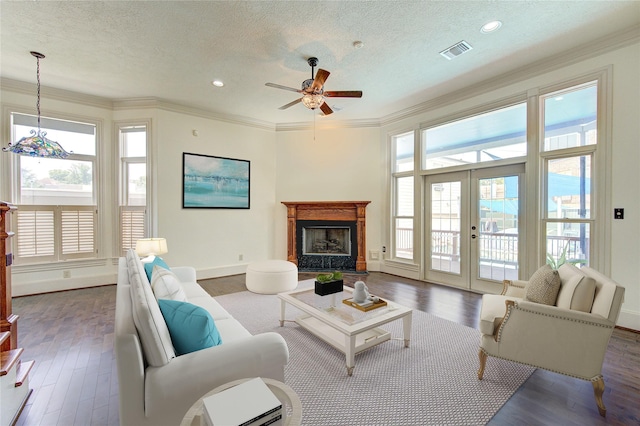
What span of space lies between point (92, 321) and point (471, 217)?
5321 millimetres

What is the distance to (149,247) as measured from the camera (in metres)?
3.48

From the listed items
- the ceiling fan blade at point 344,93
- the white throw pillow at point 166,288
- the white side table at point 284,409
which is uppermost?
the ceiling fan blade at point 344,93

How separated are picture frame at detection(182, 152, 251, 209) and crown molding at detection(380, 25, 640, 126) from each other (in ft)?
11.3

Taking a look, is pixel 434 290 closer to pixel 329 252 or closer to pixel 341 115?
pixel 329 252

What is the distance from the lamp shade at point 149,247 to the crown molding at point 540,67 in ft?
15.2

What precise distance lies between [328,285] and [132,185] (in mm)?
4139

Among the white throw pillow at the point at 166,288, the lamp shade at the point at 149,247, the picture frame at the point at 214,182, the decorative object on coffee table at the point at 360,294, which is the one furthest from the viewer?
the picture frame at the point at 214,182

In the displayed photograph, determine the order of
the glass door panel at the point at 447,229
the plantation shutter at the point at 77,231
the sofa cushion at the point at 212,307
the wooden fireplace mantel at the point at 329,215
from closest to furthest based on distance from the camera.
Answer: the sofa cushion at the point at 212,307, the plantation shutter at the point at 77,231, the glass door panel at the point at 447,229, the wooden fireplace mantel at the point at 329,215

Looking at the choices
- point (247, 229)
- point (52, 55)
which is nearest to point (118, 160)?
point (52, 55)

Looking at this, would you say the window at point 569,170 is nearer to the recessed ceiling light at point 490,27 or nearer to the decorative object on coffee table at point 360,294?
the recessed ceiling light at point 490,27

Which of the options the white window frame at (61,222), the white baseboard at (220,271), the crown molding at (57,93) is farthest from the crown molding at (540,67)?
the white window frame at (61,222)

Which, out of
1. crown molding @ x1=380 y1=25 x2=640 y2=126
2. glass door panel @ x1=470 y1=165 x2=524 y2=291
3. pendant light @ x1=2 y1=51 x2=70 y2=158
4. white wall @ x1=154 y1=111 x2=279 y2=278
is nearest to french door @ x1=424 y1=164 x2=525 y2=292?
glass door panel @ x1=470 y1=165 x2=524 y2=291

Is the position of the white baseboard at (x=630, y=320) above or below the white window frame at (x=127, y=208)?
below

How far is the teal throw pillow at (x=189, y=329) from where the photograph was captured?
143 cm
